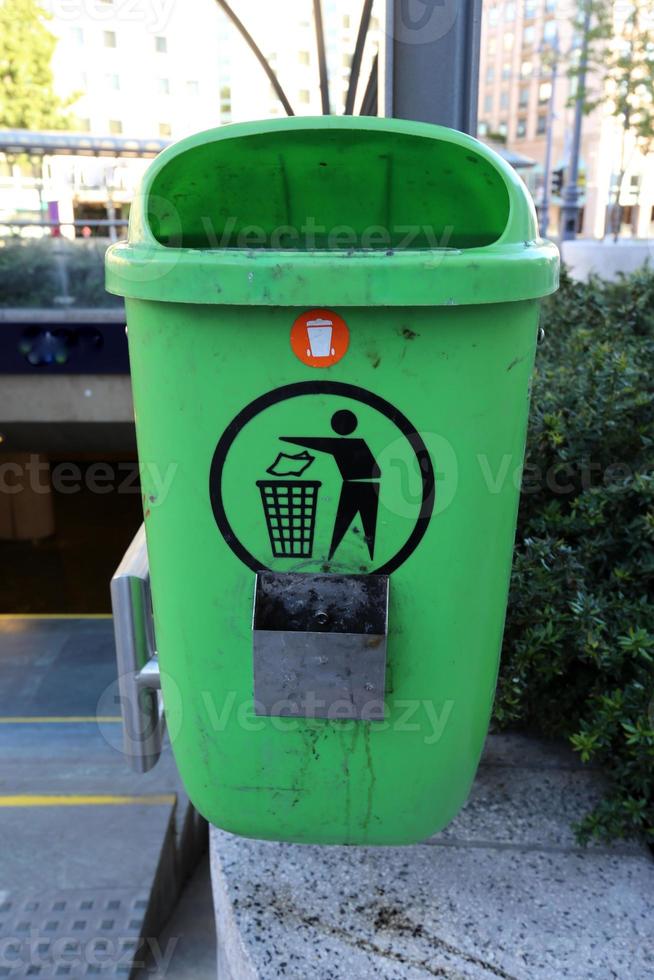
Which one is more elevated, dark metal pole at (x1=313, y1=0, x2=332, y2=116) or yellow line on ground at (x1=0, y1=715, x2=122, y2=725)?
dark metal pole at (x1=313, y1=0, x2=332, y2=116)

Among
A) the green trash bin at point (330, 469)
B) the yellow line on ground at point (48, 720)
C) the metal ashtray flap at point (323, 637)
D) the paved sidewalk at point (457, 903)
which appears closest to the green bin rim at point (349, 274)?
the green trash bin at point (330, 469)

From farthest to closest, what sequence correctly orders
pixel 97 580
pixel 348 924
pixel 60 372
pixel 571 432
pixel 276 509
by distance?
pixel 97 580 < pixel 60 372 < pixel 571 432 < pixel 348 924 < pixel 276 509

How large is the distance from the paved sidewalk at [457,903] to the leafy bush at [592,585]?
4.7 inches

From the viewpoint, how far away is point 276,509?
4.22 ft

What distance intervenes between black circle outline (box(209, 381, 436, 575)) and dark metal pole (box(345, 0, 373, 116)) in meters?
1.76

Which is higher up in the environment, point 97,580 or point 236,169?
point 236,169

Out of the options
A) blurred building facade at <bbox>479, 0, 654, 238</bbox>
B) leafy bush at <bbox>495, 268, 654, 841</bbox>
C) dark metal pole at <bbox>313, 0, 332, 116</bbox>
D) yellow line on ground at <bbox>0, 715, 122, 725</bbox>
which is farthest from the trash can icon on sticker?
blurred building facade at <bbox>479, 0, 654, 238</bbox>

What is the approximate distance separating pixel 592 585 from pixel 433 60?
1271 millimetres

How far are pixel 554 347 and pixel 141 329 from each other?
7.40 ft

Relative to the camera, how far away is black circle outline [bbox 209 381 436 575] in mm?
1237

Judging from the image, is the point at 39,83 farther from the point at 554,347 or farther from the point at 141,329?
the point at 141,329

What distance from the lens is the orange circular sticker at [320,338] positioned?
120 centimetres

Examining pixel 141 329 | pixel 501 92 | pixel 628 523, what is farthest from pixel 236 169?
pixel 501 92

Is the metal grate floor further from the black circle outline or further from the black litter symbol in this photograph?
the black litter symbol
